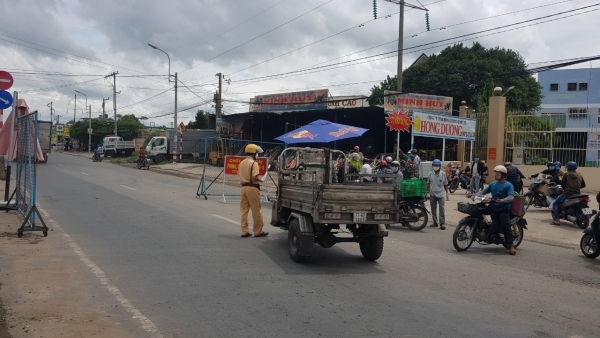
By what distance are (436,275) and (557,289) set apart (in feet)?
5.26

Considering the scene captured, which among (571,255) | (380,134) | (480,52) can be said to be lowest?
(571,255)

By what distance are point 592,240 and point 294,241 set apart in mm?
5719

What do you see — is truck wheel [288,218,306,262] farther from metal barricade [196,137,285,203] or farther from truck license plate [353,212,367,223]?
metal barricade [196,137,285,203]

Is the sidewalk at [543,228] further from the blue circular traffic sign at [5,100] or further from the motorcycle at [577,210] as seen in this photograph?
the blue circular traffic sign at [5,100]

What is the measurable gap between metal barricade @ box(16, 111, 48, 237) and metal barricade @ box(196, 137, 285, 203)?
6447 mm

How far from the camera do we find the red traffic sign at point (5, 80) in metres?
11.5

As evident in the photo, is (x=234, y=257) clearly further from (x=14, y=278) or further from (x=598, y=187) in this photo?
(x=598, y=187)

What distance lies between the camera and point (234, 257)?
8.60 meters

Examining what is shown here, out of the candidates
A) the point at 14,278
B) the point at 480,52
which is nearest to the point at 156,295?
the point at 14,278

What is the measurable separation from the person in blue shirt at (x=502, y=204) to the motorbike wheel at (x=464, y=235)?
378mm

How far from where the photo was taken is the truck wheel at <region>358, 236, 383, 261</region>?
336 inches

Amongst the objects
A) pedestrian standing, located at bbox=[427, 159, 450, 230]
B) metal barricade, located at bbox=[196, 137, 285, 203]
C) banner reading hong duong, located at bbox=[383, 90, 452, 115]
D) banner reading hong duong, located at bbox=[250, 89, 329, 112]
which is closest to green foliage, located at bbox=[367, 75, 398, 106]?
banner reading hong duong, located at bbox=[250, 89, 329, 112]

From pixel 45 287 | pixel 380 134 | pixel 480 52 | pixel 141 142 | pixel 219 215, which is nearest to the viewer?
pixel 45 287

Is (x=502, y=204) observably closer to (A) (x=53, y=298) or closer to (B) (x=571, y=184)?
(B) (x=571, y=184)
